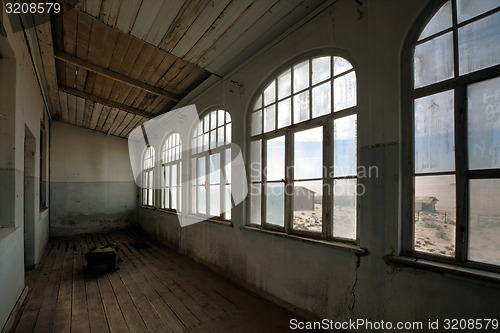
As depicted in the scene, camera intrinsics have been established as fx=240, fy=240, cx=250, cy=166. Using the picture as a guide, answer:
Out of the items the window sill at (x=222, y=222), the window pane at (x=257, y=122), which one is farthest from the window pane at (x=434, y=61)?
the window sill at (x=222, y=222)

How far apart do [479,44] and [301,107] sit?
145cm

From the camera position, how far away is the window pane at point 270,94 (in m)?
3.03

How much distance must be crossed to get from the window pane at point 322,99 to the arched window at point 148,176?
20.2 ft

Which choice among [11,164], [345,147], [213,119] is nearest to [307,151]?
[345,147]

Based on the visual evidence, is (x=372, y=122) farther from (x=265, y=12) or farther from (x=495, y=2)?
(x=265, y=12)

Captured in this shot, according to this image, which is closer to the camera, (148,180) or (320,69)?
(320,69)

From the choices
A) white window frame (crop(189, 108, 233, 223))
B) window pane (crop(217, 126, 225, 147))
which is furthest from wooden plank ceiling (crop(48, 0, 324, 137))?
window pane (crop(217, 126, 225, 147))

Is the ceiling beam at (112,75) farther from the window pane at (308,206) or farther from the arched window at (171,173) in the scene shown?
the window pane at (308,206)

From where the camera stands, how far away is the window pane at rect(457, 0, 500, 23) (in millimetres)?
1509

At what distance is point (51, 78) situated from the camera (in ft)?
14.3

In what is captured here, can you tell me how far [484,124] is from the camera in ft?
4.95

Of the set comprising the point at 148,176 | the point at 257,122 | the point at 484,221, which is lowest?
the point at 484,221

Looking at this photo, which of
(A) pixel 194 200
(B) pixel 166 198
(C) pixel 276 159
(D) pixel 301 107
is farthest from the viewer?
(B) pixel 166 198

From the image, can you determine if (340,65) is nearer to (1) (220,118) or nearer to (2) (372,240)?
(2) (372,240)
